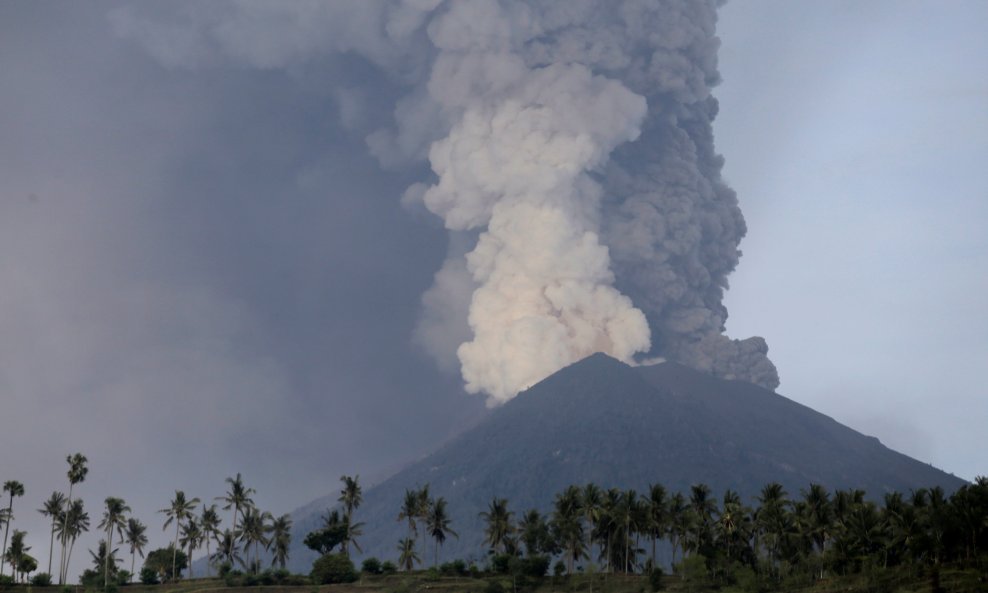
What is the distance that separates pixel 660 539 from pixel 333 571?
46.5 meters

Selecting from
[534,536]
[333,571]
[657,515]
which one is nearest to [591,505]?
[657,515]

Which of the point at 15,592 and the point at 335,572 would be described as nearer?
the point at 15,592

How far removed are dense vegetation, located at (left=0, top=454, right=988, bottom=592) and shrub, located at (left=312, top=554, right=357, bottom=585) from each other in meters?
0.17

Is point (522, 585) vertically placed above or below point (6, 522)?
below

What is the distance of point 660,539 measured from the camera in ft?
480

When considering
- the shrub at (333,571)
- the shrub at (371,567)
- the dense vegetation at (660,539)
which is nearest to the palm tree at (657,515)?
the dense vegetation at (660,539)

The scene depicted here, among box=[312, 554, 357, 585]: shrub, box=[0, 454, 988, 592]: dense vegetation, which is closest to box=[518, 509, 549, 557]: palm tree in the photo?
box=[0, 454, 988, 592]: dense vegetation

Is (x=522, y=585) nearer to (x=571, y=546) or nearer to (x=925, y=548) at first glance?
(x=571, y=546)

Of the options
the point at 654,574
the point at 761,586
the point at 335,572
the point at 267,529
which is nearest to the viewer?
the point at 761,586

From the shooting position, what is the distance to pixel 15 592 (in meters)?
136

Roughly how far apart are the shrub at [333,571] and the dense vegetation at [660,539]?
0.17 metres

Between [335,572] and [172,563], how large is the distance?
32749mm

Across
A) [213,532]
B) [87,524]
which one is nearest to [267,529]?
[213,532]

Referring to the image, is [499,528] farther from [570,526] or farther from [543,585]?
[543,585]
